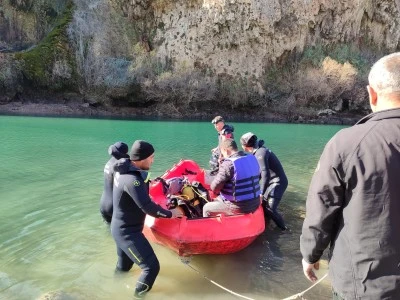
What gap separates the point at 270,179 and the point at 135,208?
3.28 metres

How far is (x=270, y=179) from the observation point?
6762 mm

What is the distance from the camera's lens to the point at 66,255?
5.42 metres

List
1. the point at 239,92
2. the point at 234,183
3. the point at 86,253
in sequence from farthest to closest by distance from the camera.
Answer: the point at 239,92, the point at 86,253, the point at 234,183

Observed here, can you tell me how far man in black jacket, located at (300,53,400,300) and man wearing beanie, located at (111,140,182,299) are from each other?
2.31 meters

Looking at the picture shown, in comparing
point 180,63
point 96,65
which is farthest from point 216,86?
point 96,65

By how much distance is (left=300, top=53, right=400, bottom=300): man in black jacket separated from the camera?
1864mm

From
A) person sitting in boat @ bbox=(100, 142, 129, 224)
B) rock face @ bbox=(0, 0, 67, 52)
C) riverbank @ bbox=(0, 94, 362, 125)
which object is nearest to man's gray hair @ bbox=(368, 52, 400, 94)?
person sitting in boat @ bbox=(100, 142, 129, 224)

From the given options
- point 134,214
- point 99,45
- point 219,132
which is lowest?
point 134,214

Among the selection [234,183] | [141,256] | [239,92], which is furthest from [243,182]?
[239,92]

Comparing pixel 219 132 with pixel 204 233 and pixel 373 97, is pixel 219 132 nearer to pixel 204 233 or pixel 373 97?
pixel 204 233

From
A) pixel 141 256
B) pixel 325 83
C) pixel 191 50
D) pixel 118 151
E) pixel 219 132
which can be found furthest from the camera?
pixel 191 50

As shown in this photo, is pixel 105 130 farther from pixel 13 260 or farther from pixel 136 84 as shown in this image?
pixel 13 260

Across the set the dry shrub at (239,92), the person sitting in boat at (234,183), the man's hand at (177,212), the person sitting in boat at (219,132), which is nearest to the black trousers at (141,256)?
the man's hand at (177,212)

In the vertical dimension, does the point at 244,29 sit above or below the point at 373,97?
above
